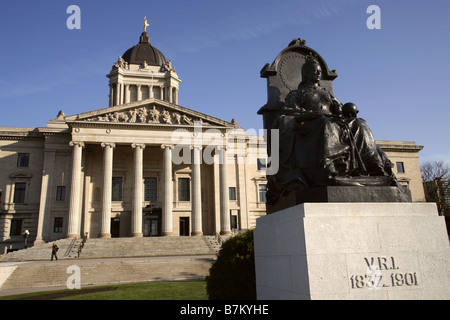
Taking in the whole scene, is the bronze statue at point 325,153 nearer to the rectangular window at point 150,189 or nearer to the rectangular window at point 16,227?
the rectangular window at point 150,189

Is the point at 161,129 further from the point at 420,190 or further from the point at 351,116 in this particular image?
the point at 420,190

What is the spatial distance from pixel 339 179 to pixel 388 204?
2.22 ft

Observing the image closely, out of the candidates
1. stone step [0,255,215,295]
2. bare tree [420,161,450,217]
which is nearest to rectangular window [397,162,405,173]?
bare tree [420,161,450,217]

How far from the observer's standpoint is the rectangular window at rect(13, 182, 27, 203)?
44.4m

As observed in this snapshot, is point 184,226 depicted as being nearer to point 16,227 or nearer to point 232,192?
point 232,192

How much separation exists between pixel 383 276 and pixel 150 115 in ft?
138

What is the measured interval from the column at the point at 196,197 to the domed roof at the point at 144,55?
3729 cm

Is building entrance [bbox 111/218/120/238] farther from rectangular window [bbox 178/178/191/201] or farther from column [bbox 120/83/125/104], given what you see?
column [bbox 120/83/125/104]

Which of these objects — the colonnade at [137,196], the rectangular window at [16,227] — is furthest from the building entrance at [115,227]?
the rectangular window at [16,227]

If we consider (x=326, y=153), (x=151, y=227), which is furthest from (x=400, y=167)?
(x=326, y=153)

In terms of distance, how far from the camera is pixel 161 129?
4375 cm

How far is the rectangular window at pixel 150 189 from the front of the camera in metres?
46.5

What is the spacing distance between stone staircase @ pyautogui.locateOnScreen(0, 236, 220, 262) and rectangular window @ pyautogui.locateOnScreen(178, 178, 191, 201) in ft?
29.7
